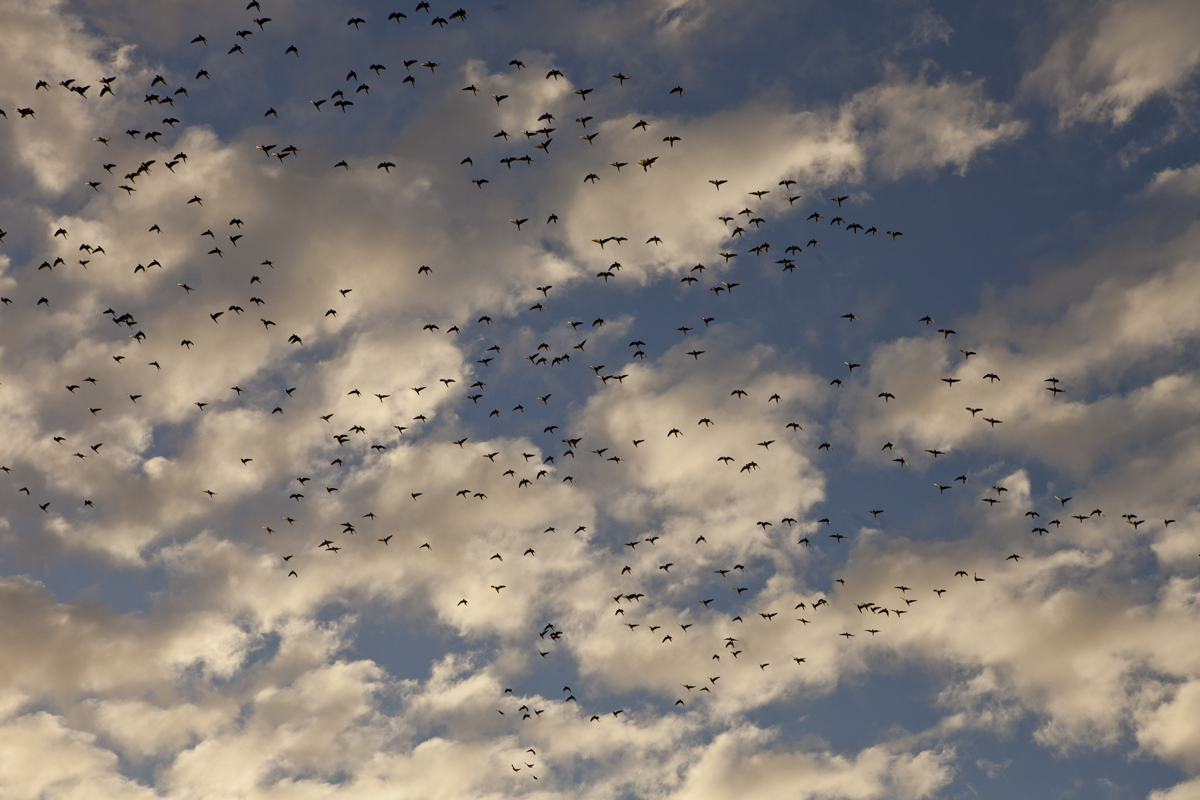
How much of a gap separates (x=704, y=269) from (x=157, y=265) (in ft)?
219

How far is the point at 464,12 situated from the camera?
98.1m

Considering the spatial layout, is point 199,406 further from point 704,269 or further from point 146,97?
point 704,269

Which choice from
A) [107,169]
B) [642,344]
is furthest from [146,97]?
[642,344]

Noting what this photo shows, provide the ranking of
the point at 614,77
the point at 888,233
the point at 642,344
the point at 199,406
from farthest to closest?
the point at 199,406 → the point at 642,344 → the point at 888,233 → the point at 614,77

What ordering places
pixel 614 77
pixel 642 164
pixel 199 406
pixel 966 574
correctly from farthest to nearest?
pixel 966 574
pixel 199 406
pixel 642 164
pixel 614 77

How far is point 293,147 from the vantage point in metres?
106

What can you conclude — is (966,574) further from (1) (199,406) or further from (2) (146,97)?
(2) (146,97)

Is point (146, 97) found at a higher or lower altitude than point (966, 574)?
higher

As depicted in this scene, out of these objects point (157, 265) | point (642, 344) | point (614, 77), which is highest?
point (157, 265)

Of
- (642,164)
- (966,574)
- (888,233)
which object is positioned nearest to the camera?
(642,164)

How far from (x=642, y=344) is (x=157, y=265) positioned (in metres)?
60.0

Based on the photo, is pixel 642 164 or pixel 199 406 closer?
pixel 642 164

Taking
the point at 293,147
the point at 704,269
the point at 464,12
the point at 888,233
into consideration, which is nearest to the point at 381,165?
the point at 293,147

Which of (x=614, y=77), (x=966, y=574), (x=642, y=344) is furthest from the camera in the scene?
(x=966, y=574)
